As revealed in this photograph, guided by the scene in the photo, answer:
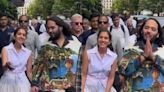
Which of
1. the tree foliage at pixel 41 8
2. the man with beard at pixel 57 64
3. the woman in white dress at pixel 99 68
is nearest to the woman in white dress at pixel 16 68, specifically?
the man with beard at pixel 57 64

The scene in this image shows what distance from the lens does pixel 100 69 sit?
7.09 m

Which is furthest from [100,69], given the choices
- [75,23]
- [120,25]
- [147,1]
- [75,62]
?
[147,1]

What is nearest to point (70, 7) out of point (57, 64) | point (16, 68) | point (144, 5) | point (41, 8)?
point (144, 5)

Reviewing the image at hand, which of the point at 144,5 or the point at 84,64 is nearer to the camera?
the point at 84,64

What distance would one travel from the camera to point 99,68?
7094mm

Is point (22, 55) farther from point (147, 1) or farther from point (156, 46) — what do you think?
point (147, 1)

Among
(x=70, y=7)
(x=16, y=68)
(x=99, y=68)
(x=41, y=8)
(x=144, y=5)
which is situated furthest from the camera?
(x=41, y=8)

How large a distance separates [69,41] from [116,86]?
78 cm

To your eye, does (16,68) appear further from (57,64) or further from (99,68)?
(99,68)

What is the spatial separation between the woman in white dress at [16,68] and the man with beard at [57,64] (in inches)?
11.4

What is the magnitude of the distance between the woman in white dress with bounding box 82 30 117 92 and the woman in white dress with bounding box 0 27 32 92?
38.8 inches

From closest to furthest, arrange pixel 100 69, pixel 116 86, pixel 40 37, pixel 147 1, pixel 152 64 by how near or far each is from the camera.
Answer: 1. pixel 152 64
2. pixel 100 69
3. pixel 116 86
4. pixel 40 37
5. pixel 147 1

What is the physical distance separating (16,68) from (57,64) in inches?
24.5

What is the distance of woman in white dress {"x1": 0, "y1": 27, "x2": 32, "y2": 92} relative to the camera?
25.5ft
